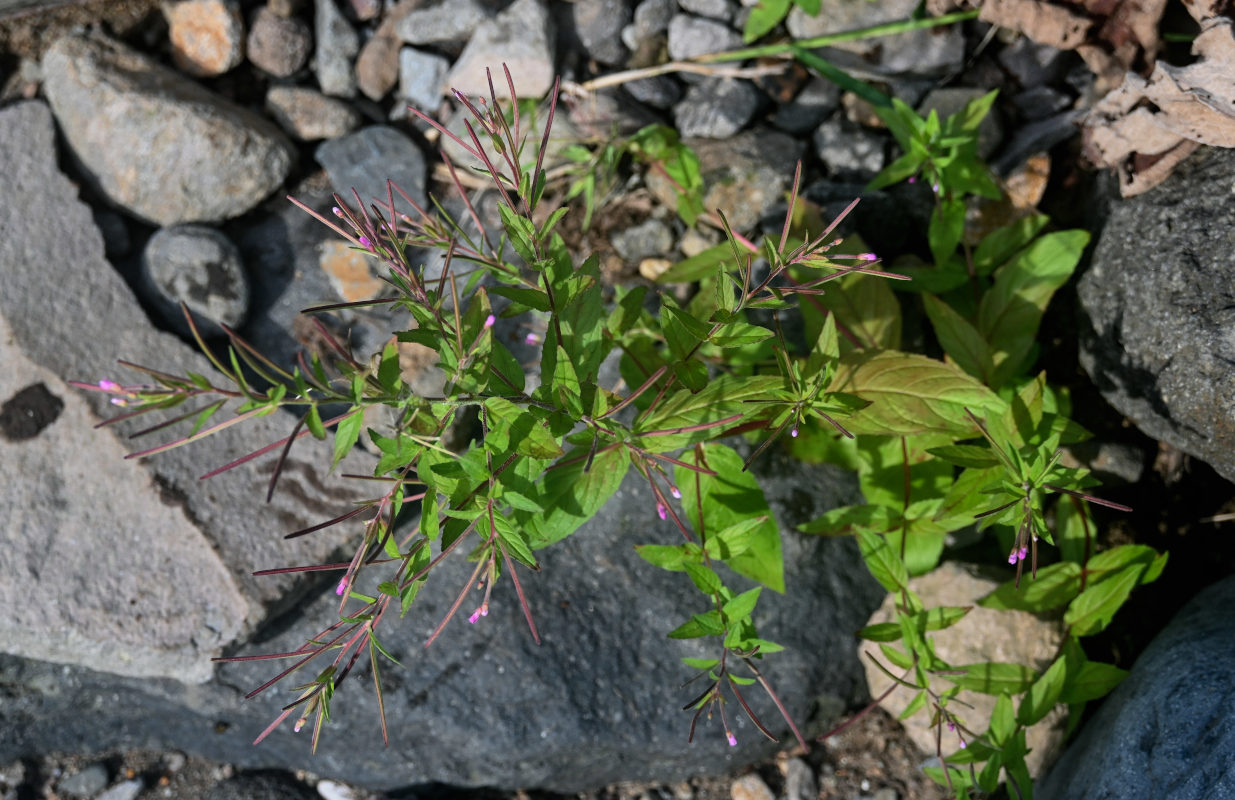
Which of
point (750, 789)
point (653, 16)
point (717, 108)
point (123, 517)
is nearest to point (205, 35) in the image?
point (653, 16)

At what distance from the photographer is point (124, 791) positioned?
3297mm

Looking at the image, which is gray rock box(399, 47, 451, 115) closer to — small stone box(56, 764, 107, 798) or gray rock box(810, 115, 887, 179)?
gray rock box(810, 115, 887, 179)

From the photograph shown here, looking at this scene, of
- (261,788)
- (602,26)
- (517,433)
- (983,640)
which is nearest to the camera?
(517,433)

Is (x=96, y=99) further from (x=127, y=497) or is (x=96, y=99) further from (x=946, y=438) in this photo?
(x=946, y=438)

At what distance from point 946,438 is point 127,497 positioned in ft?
8.34

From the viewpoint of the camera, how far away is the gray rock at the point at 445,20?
3396 mm

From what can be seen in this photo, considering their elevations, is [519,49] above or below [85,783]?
above

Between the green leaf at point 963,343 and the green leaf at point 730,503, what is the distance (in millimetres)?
738

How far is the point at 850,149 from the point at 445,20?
1.59 meters

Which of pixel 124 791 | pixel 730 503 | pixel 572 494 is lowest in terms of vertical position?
pixel 124 791

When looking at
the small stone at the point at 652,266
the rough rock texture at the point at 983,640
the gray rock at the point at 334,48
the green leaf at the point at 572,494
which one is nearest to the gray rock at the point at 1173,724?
the rough rock texture at the point at 983,640

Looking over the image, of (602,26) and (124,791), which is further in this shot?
(602,26)

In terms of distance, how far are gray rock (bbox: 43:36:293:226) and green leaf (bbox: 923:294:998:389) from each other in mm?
2435

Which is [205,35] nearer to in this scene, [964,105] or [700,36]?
[700,36]
